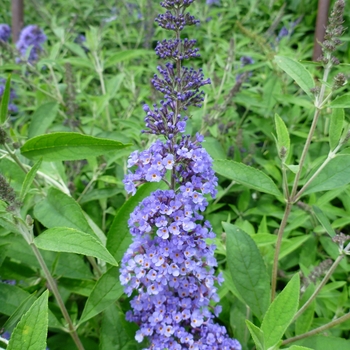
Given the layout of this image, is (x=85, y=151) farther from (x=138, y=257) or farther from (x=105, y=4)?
(x=105, y=4)

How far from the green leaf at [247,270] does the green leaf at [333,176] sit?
0.36 meters

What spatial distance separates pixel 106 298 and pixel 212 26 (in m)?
3.56

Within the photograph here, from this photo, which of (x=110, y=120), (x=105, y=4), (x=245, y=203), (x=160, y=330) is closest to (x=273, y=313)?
(x=160, y=330)

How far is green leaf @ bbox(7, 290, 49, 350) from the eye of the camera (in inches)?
51.9

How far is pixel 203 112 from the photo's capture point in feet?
10.00

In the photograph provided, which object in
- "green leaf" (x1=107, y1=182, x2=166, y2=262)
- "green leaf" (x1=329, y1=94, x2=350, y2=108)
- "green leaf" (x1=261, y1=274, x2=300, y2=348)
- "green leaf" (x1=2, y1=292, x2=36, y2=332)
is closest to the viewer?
"green leaf" (x1=261, y1=274, x2=300, y2=348)

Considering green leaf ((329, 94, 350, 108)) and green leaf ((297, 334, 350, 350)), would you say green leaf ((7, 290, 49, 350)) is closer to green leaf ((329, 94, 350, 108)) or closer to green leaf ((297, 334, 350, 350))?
green leaf ((297, 334, 350, 350))

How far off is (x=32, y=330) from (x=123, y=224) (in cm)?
68

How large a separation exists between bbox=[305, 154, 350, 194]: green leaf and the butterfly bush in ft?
1.78

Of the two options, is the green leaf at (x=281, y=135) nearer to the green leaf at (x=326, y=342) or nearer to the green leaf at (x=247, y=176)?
the green leaf at (x=247, y=176)

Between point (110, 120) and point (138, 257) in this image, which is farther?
point (110, 120)

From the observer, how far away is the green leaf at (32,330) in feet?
4.33

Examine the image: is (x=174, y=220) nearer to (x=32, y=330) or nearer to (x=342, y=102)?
(x=32, y=330)

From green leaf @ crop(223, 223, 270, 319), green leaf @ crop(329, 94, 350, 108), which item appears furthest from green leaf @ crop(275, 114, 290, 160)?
green leaf @ crop(223, 223, 270, 319)
